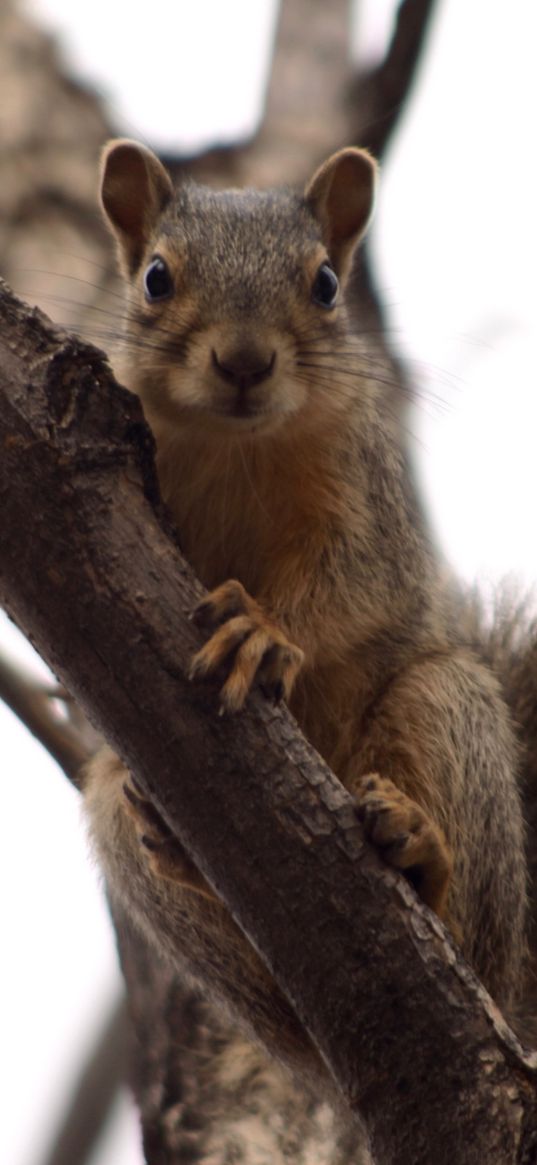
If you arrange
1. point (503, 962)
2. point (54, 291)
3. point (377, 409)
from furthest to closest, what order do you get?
point (54, 291) → point (377, 409) → point (503, 962)

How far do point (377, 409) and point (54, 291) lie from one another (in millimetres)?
1106

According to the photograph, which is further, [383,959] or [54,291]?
[54,291]

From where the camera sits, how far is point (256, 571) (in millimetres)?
2709

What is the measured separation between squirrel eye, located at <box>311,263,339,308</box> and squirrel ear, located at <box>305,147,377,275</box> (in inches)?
9.1

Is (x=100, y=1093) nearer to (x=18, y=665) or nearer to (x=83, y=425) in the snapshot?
(x=18, y=665)

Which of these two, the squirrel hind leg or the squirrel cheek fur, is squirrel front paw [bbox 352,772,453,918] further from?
the squirrel hind leg

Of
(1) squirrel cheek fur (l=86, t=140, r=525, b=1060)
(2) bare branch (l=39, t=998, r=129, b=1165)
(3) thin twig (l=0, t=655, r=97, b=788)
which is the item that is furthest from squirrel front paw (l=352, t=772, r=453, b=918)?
(2) bare branch (l=39, t=998, r=129, b=1165)

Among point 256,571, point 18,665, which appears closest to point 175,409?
point 256,571

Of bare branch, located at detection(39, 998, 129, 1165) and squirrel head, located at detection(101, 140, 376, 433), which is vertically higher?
squirrel head, located at detection(101, 140, 376, 433)

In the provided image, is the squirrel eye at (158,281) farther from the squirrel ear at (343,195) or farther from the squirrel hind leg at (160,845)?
the squirrel hind leg at (160,845)

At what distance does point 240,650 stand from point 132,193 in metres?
1.36

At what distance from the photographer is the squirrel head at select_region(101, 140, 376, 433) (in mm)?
2416

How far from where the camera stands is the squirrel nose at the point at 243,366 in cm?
233

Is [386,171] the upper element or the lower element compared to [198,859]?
upper
